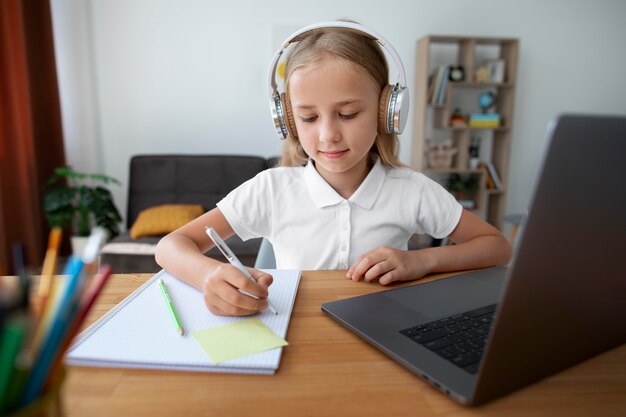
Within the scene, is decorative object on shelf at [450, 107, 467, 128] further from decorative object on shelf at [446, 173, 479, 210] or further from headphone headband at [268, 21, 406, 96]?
headphone headband at [268, 21, 406, 96]

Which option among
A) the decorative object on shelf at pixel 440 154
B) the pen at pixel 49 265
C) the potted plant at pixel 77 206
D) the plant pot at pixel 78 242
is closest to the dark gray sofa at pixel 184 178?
the potted plant at pixel 77 206

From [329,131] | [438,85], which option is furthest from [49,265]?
[438,85]

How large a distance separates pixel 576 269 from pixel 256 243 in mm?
2074

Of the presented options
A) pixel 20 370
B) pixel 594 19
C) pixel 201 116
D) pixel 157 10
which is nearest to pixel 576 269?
pixel 20 370

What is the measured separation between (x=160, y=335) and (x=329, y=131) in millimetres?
504

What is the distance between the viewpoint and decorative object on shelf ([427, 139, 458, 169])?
3480 mm

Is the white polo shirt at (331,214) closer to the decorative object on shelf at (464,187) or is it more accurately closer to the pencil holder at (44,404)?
the pencil holder at (44,404)

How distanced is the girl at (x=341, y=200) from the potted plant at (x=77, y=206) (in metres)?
1.99

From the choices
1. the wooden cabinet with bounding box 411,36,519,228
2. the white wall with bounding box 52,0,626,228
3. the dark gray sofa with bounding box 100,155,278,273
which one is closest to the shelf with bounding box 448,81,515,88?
the wooden cabinet with bounding box 411,36,519,228

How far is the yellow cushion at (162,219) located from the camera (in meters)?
2.41

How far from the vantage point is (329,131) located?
86 cm

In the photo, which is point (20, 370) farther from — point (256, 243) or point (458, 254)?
point (256, 243)

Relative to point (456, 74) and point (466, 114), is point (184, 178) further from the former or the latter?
point (466, 114)

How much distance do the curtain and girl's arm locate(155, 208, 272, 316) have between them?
1.84 metres
